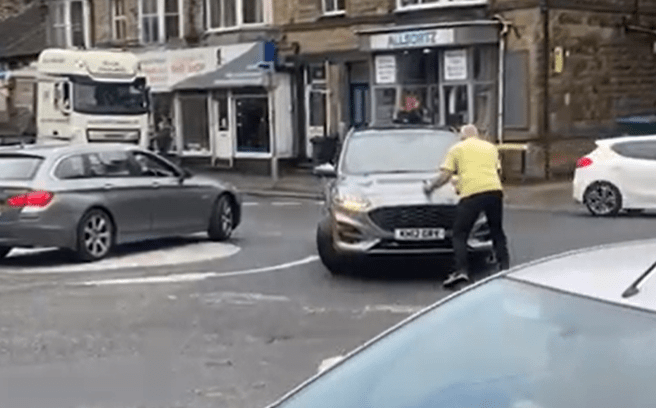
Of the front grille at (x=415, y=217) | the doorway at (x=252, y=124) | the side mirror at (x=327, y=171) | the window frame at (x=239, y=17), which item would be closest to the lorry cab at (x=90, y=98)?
the doorway at (x=252, y=124)

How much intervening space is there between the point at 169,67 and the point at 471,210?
26726 mm

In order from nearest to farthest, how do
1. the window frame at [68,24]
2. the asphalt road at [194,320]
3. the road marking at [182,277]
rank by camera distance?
the asphalt road at [194,320] < the road marking at [182,277] < the window frame at [68,24]

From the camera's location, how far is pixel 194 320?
34.8 feet

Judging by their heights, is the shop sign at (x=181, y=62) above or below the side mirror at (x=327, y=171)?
above

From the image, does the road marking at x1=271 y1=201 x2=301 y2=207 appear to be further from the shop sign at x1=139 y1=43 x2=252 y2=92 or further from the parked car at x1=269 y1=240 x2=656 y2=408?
the parked car at x1=269 y1=240 x2=656 y2=408

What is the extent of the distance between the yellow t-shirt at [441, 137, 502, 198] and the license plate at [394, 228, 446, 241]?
72cm

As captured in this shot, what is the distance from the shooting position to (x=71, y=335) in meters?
9.96

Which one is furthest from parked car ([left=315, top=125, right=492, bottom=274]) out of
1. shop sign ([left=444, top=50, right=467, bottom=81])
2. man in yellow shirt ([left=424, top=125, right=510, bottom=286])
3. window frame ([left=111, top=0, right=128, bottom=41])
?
window frame ([left=111, top=0, right=128, bottom=41])

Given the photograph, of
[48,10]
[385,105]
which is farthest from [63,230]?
[48,10]

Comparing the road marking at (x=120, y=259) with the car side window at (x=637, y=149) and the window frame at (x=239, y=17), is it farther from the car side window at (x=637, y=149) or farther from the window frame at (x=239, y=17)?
the window frame at (x=239, y=17)

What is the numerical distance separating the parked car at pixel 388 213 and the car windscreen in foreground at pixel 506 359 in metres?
8.73

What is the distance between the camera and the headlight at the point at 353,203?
41.5ft

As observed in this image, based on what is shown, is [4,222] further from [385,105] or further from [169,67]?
[169,67]

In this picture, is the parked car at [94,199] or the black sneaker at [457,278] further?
the parked car at [94,199]
